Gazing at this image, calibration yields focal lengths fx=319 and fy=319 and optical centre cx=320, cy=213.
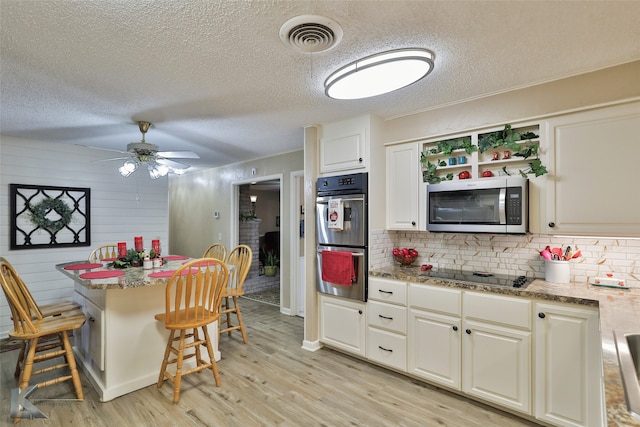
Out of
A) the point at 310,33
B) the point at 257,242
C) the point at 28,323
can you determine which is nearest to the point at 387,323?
the point at 310,33

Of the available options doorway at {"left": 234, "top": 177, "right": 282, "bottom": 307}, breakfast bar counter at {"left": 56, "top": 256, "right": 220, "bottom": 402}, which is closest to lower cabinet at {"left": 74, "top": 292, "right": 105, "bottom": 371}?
breakfast bar counter at {"left": 56, "top": 256, "right": 220, "bottom": 402}

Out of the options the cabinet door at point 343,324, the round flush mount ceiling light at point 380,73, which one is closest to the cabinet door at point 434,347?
the cabinet door at point 343,324

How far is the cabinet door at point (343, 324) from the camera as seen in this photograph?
294cm

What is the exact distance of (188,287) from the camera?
7.99ft

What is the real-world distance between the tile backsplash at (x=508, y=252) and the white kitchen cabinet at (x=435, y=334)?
560mm

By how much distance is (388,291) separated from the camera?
273 centimetres

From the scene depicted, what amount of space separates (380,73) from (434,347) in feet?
6.69

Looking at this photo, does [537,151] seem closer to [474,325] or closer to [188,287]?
[474,325]

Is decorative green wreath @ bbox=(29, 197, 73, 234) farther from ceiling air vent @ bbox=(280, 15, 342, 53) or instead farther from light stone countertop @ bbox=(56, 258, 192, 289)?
ceiling air vent @ bbox=(280, 15, 342, 53)

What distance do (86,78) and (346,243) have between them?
2356mm

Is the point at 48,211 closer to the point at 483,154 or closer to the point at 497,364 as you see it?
the point at 483,154

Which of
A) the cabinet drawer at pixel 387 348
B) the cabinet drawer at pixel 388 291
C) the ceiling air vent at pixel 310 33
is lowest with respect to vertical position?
the cabinet drawer at pixel 387 348

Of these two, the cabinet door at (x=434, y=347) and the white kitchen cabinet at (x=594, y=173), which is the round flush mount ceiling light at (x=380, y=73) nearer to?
the white kitchen cabinet at (x=594, y=173)

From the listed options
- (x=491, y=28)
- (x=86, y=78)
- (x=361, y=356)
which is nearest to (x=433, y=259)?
(x=361, y=356)
